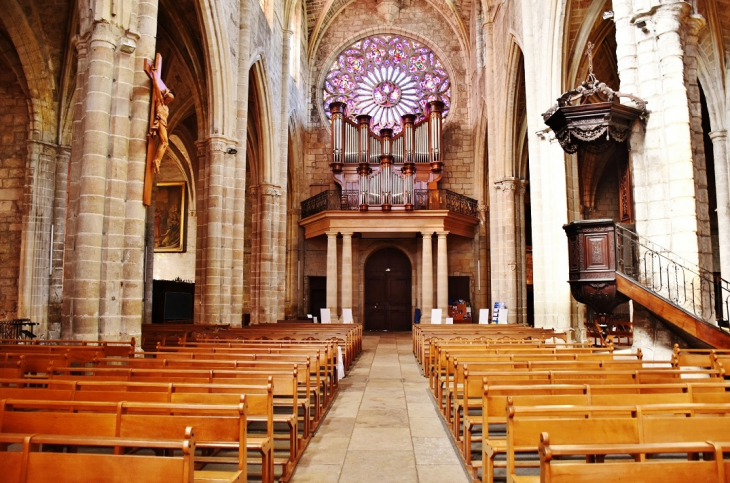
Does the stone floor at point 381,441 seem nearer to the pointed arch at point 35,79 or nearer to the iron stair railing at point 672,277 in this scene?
the iron stair railing at point 672,277

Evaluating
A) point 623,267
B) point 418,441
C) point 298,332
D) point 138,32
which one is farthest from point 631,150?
point 138,32

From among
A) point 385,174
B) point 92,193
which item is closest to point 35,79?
point 92,193

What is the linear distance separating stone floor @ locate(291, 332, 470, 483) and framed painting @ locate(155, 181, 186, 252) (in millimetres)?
19982

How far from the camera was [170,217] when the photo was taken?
26719 mm

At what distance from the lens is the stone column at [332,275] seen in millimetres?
21219

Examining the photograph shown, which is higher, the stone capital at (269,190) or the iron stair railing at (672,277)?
the stone capital at (269,190)

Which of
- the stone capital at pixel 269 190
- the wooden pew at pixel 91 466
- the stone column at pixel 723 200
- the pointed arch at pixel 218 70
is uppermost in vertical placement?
the pointed arch at pixel 218 70

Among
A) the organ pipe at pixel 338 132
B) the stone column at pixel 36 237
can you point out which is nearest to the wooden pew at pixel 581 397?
the stone column at pixel 36 237

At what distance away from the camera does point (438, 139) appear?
23.6 meters

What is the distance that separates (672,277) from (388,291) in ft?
56.8

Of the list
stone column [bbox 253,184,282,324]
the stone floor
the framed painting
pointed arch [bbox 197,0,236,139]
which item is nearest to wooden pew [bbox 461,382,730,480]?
the stone floor

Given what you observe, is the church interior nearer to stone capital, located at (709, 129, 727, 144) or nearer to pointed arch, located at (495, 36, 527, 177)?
pointed arch, located at (495, 36, 527, 177)

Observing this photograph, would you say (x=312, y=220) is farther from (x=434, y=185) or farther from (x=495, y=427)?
(x=495, y=427)

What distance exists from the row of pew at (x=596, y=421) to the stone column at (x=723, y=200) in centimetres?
896
